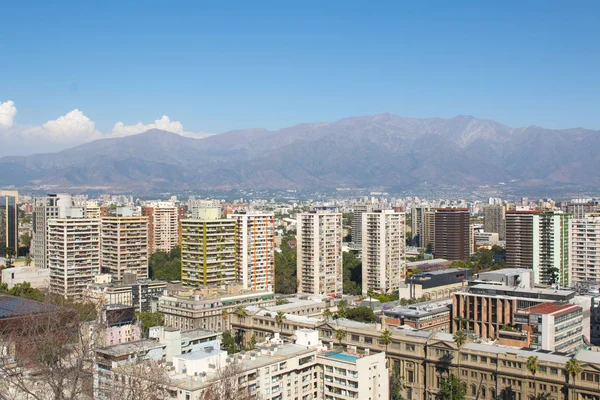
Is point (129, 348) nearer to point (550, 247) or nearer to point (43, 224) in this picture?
point (43, 224)

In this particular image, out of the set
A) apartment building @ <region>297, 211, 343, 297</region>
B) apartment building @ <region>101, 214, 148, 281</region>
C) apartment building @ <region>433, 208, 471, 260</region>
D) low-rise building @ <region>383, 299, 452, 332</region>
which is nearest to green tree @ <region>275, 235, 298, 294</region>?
apartment building @ <region>297, 211, 343, 297</region>

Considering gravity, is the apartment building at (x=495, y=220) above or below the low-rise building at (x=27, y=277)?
above

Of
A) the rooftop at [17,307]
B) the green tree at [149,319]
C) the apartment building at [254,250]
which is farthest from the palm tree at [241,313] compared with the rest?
the apartment building at [254,250]

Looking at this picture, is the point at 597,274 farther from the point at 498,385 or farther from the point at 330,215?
the point at 498,385

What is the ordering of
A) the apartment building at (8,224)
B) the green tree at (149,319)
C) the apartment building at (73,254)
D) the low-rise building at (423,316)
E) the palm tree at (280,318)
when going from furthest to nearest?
the apartment building at (8,224) < the apartment building at (73,254) < the green tree at (149,319) < the low-rise building at (423,316) < the palm tree at (280,318)

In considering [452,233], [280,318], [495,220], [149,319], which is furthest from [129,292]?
[495,220]

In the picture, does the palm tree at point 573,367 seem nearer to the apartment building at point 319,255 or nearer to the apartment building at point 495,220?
the apartment building at point 319,255

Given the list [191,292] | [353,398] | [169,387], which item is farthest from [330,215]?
[169,387]
